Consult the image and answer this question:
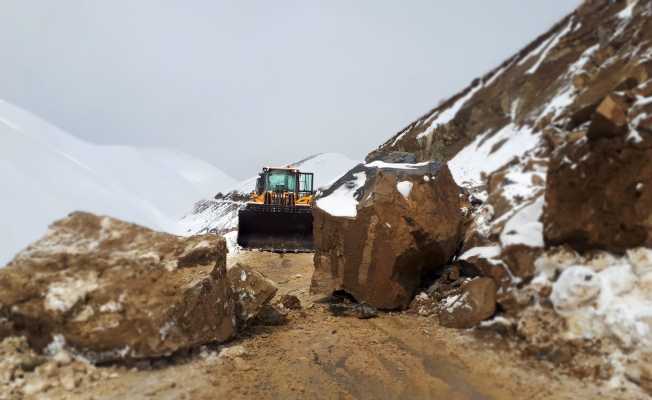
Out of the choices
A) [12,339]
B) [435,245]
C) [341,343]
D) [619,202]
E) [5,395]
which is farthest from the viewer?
[435,245]

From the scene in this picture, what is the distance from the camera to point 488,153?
45.1ft

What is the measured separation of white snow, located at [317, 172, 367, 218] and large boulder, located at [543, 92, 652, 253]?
251 cm

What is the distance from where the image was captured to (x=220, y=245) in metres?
4.51

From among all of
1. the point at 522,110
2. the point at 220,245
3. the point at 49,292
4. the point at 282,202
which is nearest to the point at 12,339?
the point at 49,292

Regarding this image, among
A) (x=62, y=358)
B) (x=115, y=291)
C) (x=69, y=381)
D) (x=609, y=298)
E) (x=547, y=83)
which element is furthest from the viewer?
(x=547, y=83)

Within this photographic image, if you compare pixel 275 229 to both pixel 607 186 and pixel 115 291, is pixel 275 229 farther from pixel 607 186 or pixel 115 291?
pixel 607 186

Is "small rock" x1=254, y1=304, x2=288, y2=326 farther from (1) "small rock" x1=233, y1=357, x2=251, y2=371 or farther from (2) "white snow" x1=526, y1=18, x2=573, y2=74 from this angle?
(2) "white snow" x1=526, y1=18, x2=573, y2=74

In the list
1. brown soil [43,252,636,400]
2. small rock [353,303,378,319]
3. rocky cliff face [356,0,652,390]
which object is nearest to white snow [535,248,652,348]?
rocky cliff face [356,0,652,390]

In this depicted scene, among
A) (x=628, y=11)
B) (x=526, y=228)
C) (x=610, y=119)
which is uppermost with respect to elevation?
(x=628, y=11)

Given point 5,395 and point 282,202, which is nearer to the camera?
point 5,395

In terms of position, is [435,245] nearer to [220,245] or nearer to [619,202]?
[619,202]

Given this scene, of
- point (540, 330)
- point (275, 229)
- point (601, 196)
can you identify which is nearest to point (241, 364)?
A: point (540, 330)

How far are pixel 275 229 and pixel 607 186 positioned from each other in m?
8.28

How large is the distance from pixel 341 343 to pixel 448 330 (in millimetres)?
1240
